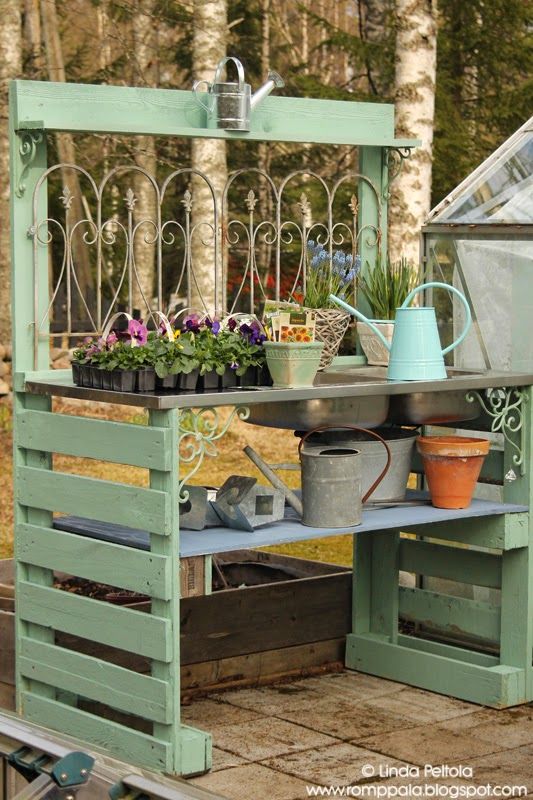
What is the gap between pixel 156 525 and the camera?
3.91 m

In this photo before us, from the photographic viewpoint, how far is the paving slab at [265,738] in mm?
4293

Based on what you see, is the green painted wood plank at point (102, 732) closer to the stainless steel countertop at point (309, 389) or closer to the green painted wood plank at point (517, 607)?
the stainless steel countertop at point (309, 389)

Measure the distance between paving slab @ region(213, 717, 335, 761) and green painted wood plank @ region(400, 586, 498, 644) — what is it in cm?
91

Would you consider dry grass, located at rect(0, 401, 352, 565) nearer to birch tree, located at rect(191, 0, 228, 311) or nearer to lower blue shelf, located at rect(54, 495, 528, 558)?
birch tree, located at rect(191, 0, 228, 311)

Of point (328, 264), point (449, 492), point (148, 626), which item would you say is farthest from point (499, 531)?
point (148, 626)

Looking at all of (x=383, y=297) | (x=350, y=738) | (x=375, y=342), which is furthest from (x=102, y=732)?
(x=383, y=297)

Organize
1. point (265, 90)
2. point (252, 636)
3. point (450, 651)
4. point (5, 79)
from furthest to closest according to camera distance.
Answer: point (5, 79), point (450, 651), point (252, 636), point (265, 90)

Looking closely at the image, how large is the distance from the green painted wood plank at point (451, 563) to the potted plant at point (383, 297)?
0.76 metres

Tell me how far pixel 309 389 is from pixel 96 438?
0.67m

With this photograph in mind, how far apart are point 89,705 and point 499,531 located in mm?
1546

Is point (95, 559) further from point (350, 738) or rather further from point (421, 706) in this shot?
point (421, 706)

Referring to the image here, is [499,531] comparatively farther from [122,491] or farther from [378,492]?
[122,491]

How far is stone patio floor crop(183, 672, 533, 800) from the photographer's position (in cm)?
405

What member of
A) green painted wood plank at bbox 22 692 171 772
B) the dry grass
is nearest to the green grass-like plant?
green painted wood plank at bbox 22 692 171 772
